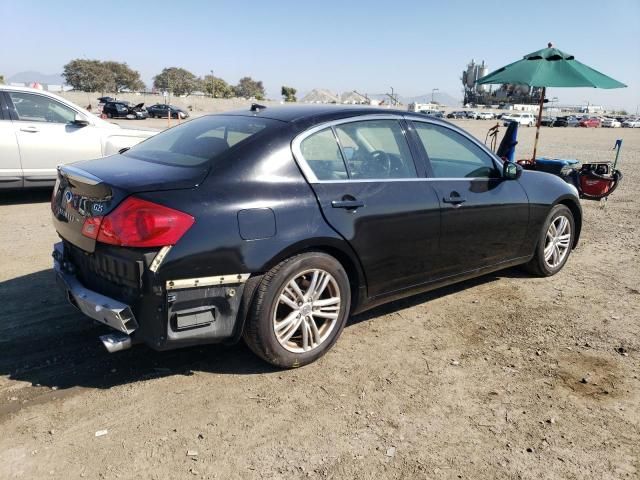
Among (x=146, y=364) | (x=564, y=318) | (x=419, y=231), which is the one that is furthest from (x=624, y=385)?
(x=146, y=364)

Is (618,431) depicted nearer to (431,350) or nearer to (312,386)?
(431,350)

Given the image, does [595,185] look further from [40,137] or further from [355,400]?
[40,137]

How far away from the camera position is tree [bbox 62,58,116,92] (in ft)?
309

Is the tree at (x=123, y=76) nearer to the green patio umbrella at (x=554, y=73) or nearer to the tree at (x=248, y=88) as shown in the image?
the tree at (x=248, y=88)

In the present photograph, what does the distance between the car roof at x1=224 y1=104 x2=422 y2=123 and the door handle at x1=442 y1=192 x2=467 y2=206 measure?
73cm

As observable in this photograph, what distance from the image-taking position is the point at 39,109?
7641 millimetres

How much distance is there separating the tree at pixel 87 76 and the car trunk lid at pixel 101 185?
102 metres

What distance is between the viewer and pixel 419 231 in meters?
3.70

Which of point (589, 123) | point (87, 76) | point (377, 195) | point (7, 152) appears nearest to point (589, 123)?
point (589, 123)

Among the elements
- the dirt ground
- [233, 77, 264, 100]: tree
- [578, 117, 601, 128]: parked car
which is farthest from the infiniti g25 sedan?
[233, 77, 264, 100]: tree

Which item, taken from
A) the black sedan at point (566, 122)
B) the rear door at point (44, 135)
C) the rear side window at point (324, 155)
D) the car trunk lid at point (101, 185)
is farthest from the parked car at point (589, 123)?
the car trunk lid at point (101, 185)

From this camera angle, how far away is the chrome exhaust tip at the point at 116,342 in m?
2.73

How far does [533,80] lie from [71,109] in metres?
7.52

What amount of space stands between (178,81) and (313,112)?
123 meters
